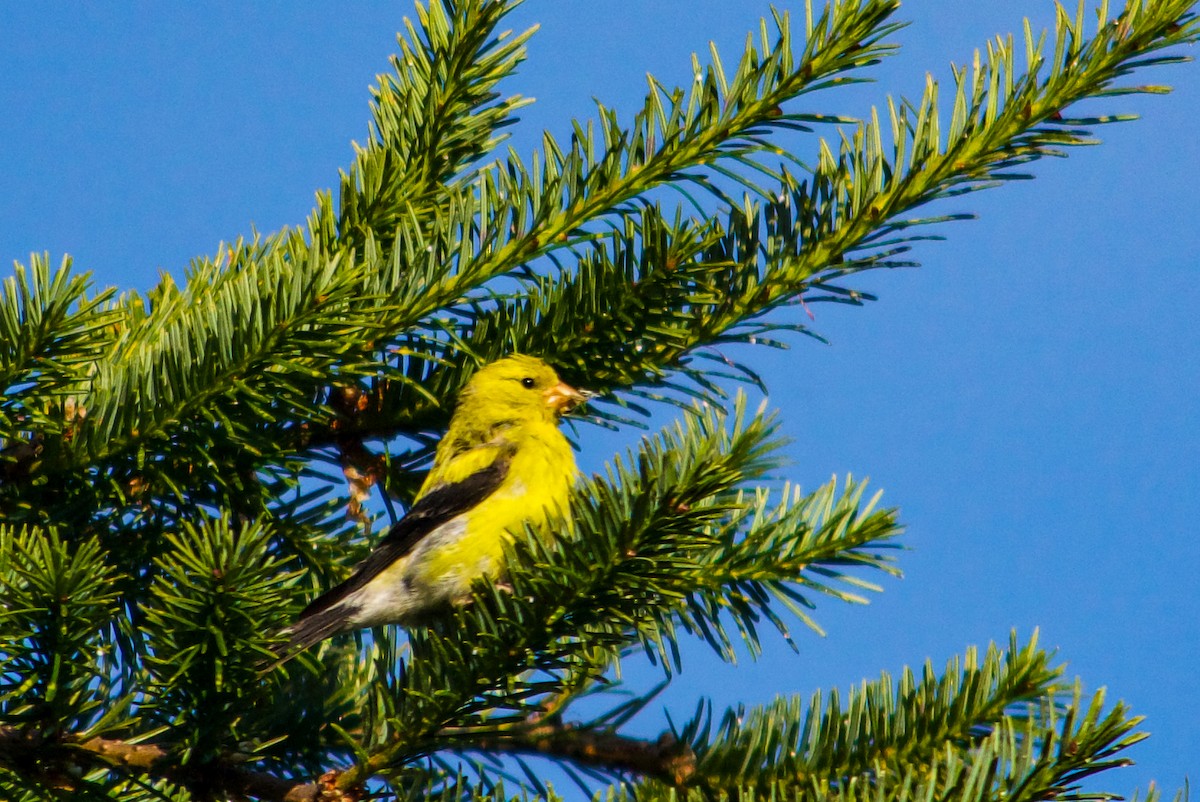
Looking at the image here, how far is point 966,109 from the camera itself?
6.70 feet

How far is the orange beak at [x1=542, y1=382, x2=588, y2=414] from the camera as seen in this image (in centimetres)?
251

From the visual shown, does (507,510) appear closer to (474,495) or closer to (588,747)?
(474,495)

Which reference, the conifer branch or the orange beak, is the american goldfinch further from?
the conifer branch

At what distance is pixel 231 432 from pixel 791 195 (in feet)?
3.59

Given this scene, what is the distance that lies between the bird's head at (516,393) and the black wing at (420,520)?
0.16 meters

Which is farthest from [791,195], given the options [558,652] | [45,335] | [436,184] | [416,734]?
[45,335]

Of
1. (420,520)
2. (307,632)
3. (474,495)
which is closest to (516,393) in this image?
(474,495)

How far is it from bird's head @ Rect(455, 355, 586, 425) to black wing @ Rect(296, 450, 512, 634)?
158 mm

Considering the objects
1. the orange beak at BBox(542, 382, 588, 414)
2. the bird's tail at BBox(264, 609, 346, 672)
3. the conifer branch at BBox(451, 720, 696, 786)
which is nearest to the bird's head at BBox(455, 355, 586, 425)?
the orange beak at BBox(542, 382, 588, 414)

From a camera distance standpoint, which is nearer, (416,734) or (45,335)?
(416,734)

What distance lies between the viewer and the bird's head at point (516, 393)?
236 centimetres

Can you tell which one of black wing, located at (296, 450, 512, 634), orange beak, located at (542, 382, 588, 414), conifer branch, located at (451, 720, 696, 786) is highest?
orange beak, located at (542, 382, 588, 414)

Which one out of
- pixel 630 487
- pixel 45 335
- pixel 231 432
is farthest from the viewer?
pixel 231 432

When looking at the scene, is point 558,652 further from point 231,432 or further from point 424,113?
point 424,113
